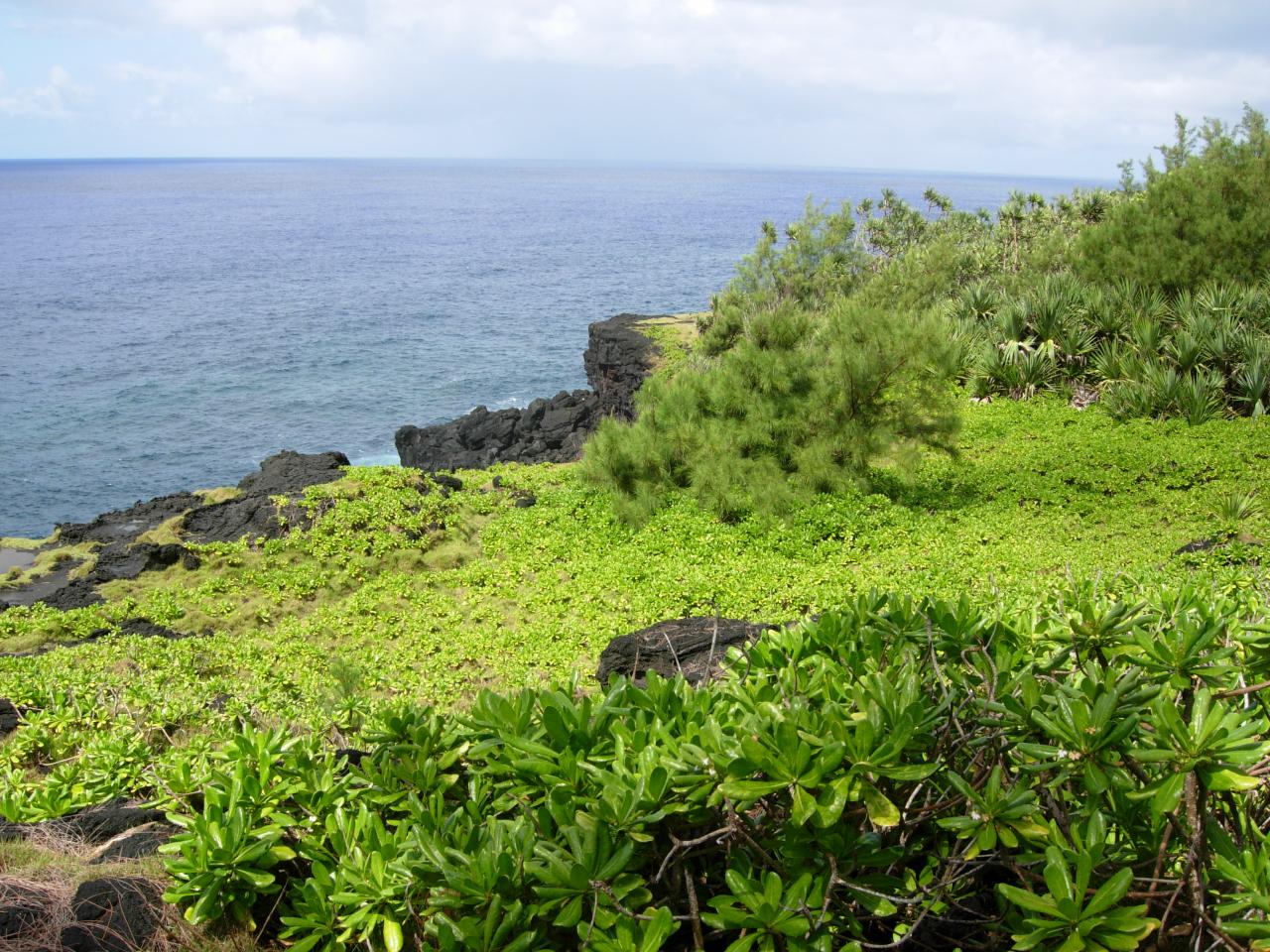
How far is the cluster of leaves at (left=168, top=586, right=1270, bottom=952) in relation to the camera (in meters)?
2.60

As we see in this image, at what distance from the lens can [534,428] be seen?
29.6m

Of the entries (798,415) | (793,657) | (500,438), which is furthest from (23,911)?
(500,438)

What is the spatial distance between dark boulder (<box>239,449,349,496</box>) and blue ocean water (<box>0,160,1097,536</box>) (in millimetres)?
11922

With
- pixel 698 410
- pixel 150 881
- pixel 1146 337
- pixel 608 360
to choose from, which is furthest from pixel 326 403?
pixel 150 881

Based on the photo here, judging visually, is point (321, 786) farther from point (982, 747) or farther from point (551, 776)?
point (982, 747)

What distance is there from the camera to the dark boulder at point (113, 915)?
3602 millimetres

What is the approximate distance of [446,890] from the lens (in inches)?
107

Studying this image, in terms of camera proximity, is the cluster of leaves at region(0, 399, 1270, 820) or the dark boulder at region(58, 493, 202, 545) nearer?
the cluster of leaves at region(0, 399, 1270, 820)

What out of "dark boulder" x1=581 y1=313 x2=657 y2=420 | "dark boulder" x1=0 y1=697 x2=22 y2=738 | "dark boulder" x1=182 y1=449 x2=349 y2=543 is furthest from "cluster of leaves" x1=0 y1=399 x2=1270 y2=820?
"dark boulder" x1=581 y1=313 x2=657 y2=420

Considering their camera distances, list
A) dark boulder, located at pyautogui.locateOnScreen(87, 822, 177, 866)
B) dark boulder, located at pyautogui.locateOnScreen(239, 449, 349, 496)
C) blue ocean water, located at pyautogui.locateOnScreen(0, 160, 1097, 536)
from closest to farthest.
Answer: dark boulder, located at pyautogui.locateOnScreen(87, 822, 177, 866) < dark boulder, located at pyautogui.locateOnScreen(239, 449, 349, 496) < blue ocean water, located at pyautogui.locateOnScreen(0, 160, 1097, 536)

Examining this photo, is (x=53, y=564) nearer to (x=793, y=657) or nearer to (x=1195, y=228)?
(x=793, y=657)

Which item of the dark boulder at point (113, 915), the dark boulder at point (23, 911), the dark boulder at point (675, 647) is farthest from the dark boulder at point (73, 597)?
the dark boulder at point (113, 915)

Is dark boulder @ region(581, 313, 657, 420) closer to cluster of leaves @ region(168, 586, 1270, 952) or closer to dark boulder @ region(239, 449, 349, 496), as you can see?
dark boulder @ region(239, 449, 349, 496)

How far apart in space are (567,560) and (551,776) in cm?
1101
